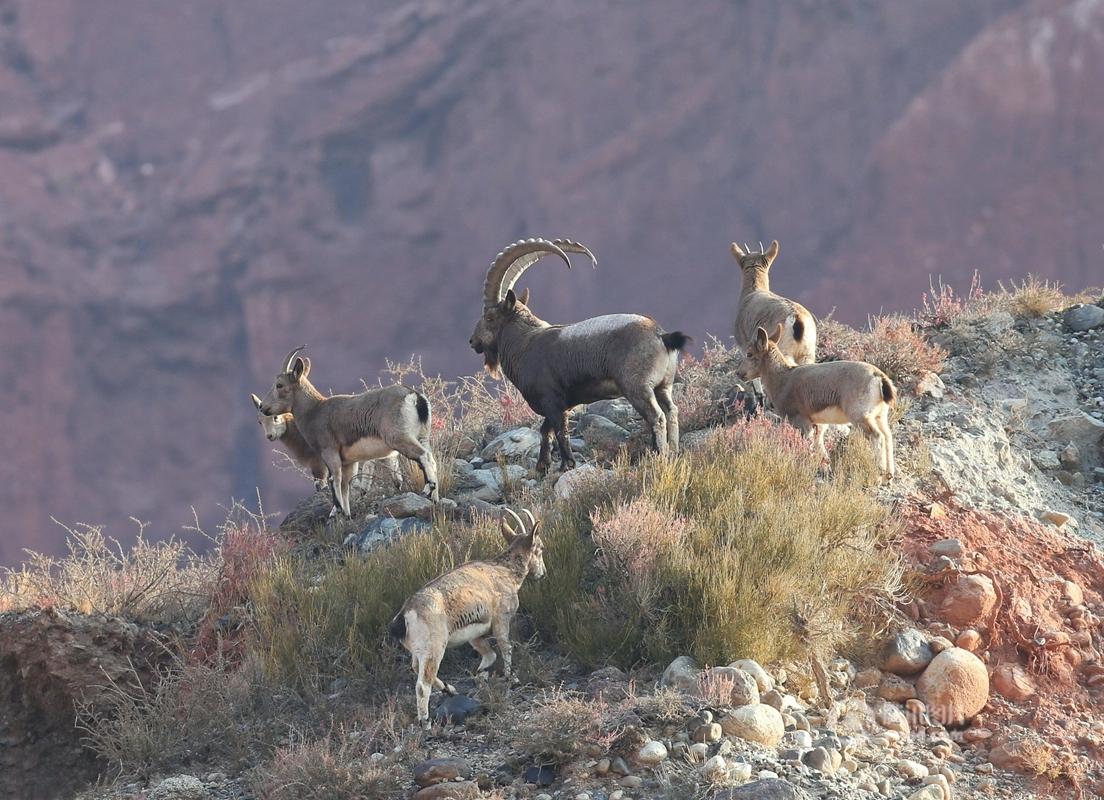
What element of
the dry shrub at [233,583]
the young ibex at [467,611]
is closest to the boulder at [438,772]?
the young ibex at [467,611]

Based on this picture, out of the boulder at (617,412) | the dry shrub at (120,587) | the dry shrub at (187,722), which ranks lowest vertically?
the dry shrub at (187,722)

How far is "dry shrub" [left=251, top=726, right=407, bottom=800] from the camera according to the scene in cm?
830

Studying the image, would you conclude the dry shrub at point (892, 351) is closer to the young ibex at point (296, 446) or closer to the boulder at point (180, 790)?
the young ibex at point (296, 446)

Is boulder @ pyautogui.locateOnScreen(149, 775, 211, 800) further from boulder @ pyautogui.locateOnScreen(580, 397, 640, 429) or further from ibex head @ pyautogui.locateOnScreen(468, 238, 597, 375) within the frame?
boulder @ pyautogui.locateOnScreen(580, 397, 640, 429)

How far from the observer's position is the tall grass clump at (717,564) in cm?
948

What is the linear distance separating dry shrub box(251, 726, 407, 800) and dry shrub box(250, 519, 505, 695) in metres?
1.21

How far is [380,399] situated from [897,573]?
179 inches

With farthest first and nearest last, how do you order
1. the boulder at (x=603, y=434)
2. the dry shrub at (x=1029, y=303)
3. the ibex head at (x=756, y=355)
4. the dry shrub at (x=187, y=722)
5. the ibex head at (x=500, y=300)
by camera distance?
the dry shrub at (x=1029, y=303) < the ibex head at (x=500, y=300) < the boulder at (x=603, y=434) < the ibex head at (x=756, y=355) < the dry shrub at (x=187, y=722)

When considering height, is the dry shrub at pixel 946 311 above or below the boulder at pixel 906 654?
above

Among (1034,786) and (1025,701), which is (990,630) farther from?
(1034,786)

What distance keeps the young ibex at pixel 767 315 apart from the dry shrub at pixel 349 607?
350 centimetres

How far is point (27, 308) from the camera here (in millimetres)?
80625

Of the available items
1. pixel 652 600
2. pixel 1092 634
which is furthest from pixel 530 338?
pixel 1092 634

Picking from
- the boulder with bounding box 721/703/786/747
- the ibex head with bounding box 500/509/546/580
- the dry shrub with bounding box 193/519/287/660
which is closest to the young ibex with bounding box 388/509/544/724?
the ibex head with bounding box 500/509/546/580
